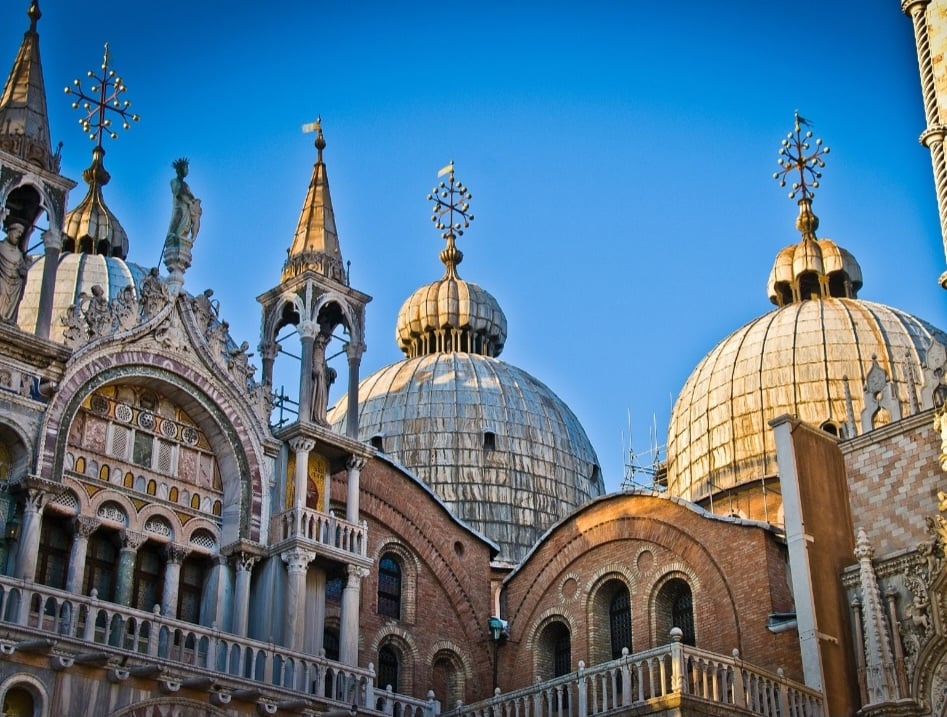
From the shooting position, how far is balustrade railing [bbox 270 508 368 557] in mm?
24281

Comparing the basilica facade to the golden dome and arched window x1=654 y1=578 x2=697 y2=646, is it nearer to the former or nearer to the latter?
arched window x1=654 y1=578 x2=697 y2=646

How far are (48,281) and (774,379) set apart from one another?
21.0 metres

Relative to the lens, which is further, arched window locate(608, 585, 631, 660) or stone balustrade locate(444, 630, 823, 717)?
arched window locate(608, 585, 631, 660)

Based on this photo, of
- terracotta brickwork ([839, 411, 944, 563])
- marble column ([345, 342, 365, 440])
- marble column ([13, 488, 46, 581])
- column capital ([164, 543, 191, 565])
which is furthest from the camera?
marble column ([345, 342, 365, 440])

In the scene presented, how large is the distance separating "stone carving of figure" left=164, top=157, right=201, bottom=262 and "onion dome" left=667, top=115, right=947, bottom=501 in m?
16.8

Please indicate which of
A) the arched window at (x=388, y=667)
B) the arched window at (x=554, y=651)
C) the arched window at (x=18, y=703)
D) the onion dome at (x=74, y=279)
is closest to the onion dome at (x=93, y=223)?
the onion dome at (x=74, y=279)

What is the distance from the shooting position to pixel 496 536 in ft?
140

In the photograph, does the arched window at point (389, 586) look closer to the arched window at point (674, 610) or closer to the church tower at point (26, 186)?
the arched window at point (674, 610)

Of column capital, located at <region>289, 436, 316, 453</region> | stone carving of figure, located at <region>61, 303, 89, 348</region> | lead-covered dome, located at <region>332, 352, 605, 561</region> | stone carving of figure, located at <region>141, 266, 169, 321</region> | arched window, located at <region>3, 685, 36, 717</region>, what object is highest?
lead-covered dome, located at <region>332, 352, 605, 561</region>

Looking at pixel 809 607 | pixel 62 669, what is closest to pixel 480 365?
pixel 809 607

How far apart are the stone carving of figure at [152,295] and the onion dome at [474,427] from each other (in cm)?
1775

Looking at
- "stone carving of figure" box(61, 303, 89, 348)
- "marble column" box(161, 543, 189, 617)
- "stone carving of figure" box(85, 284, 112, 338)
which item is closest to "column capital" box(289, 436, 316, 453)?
"marble column" box(161, 543, 189, 617)

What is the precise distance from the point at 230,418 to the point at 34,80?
635 cm

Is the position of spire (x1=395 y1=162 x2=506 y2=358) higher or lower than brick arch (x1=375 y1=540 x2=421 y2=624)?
higher
